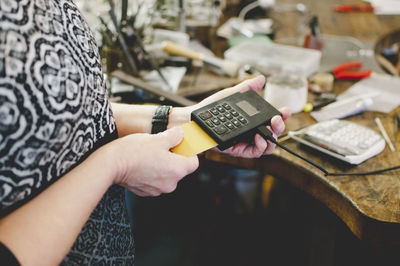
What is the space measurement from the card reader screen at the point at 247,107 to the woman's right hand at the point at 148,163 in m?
0.18

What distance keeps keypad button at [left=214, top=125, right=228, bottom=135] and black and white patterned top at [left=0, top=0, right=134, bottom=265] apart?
0.22 metres

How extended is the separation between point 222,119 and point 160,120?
6.2 inches

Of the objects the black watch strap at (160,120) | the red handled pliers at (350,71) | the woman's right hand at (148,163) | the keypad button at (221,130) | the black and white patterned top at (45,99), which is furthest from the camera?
the red handled pliers at (350,71)

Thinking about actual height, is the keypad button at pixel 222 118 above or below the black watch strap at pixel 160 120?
above

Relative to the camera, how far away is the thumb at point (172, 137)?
0.68m

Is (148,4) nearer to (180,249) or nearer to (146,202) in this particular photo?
(146,202)

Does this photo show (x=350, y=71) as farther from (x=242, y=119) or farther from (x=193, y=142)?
(x=193, y=142)

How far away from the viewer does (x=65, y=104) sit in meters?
0.53

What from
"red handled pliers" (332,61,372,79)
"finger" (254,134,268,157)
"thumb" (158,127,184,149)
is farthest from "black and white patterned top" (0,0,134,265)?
"red handled pliers" (332,61,372,79)

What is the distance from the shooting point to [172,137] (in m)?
0.69

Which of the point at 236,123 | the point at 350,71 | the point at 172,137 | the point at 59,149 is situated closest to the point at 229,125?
the point at 236,123

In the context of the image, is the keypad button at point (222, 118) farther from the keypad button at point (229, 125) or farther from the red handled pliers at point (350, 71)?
the red handled pliers at point (350, 71)

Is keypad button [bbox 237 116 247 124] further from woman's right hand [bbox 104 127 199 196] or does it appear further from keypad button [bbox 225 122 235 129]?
woman's right hand [bbox 104 127 199 196]

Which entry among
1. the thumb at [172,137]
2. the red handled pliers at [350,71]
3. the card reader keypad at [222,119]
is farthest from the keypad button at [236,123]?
the red handled pliers at [350,71]
